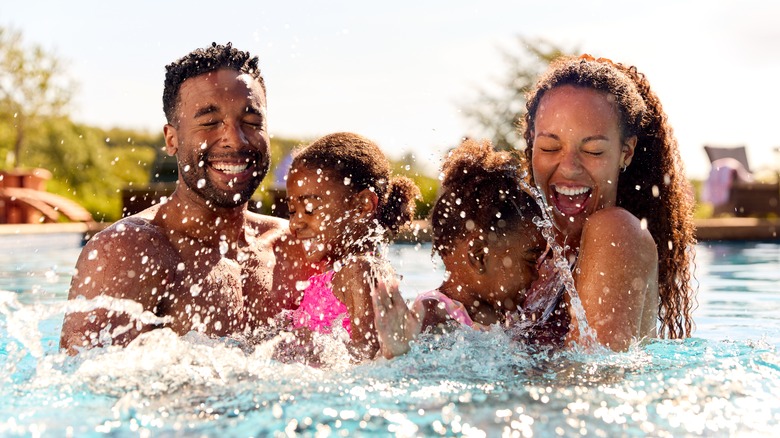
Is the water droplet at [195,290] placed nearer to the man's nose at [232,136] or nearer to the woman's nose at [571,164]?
the man's nose at [232,136]

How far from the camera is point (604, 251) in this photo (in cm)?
332

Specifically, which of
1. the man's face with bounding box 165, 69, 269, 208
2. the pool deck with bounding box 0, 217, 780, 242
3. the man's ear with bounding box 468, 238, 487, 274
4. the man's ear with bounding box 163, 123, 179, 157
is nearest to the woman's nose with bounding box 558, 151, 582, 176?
the man's ear with bounding box 468, 238, 487, 274

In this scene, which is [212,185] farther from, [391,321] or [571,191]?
[571,191]

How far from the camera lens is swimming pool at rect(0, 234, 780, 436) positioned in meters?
2.65

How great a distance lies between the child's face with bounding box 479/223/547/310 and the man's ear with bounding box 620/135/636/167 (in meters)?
0.49

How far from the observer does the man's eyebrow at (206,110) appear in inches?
153

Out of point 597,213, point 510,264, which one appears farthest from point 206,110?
point 597,213

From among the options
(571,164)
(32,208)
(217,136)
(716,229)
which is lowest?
(716,229)

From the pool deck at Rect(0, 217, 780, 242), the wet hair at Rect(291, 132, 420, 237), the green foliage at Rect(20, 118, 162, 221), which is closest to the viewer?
the wet hair at Rect(291, 132, 420, 237)

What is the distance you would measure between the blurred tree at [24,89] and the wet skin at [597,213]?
2089 centimetres

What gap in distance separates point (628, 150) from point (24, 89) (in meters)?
21.9

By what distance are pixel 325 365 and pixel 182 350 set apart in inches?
22.3

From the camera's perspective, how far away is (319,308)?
4027mm

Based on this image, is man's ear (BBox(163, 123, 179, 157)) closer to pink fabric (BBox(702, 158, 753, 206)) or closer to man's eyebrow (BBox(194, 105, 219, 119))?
man's eyebrow (BBox(194, 105, 219, 119))
